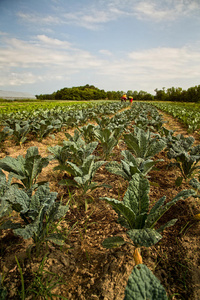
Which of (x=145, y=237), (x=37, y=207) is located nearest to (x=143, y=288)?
(x=145, y=237)

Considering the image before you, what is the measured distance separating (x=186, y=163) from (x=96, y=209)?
1.34 m

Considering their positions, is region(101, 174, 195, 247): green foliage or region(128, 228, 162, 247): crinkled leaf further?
region(101, 174, 195, 247): green foliage

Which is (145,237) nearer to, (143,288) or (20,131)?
(143,288)

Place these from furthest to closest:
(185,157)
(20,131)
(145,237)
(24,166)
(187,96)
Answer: (187,96), (20,131), (185,157), (24,166), (145,237)

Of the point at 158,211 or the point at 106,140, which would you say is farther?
the point at 106,140

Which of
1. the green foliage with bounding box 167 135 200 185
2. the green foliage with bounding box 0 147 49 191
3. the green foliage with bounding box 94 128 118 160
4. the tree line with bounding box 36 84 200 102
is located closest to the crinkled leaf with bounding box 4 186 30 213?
the green foliage with bounding box 0 147 49 191

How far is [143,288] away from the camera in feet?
2.15

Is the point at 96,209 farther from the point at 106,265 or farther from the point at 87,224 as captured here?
the point at 106,265

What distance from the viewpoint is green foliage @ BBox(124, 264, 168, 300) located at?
0.63 m

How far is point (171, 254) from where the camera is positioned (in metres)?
1.22

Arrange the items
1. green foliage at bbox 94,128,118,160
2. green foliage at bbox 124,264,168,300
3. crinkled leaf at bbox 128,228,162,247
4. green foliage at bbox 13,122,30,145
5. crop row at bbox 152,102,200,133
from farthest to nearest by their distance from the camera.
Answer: crop row at bbox 152,102,200,133 < green foliage at bbox 13,122,30,145 < green foliage at bbox 94,128,118,160 < crinkled leaf at bbox 128,228,162,247 < green foliage at bbox 124,264,168,300

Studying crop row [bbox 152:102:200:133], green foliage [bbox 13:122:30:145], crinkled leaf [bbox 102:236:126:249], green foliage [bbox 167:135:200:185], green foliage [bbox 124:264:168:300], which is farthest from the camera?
crop row [bbox 152:102:200:133]

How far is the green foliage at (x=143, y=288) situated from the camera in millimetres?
628

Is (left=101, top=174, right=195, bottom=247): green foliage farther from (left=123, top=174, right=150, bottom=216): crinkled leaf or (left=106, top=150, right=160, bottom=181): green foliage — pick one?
(left=106, top=150, right=160, bottom=181): green foliage
